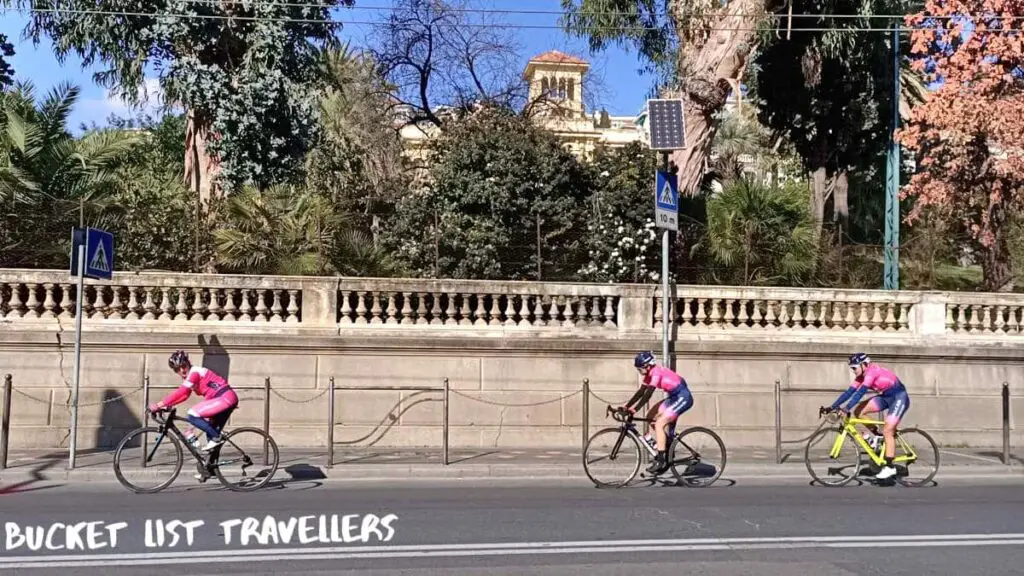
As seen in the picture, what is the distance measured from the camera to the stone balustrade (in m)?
13.3

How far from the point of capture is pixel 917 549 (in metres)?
7.41

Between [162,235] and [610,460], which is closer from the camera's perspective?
[610,460]

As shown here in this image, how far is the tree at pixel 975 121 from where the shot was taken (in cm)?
1548

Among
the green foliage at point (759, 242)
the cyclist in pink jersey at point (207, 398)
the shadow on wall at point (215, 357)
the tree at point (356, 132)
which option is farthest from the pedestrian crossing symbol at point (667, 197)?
the tree at point (356, 132)

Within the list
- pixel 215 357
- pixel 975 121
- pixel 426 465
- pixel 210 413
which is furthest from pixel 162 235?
pixel 975 121

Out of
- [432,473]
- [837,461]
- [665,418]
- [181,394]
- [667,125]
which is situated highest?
[667,125]

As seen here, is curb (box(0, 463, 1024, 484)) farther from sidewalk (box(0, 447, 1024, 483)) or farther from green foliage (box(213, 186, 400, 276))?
green foliage (box(213, 186, 400, 276))

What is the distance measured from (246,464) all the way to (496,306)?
16.0ft

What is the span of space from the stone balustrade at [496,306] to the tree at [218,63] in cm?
300

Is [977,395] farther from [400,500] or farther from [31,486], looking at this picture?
[31,486]

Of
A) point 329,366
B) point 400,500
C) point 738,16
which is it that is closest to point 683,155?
point 738,16

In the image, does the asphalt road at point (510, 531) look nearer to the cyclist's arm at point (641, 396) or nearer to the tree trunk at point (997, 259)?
the cyclist's arm at point (641, 396)

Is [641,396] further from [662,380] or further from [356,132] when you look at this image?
[356,132]

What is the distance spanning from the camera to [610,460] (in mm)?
10758
